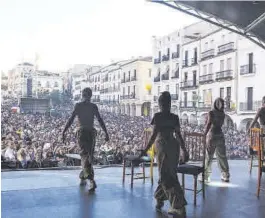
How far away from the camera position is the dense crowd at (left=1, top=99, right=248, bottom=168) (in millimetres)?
6031

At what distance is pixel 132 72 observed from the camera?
779cm

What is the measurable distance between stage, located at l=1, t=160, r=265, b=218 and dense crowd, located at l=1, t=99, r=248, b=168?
3.05ft

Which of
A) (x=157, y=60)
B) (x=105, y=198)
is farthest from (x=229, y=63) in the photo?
(x=105, y=198)

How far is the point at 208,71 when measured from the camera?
8.58 metres

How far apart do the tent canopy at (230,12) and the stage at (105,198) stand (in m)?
2.50

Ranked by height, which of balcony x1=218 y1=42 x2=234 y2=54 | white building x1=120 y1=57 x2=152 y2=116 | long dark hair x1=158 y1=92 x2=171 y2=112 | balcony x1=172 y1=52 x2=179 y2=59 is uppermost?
balcony x1=218 y1=42 x2=234 y2=54

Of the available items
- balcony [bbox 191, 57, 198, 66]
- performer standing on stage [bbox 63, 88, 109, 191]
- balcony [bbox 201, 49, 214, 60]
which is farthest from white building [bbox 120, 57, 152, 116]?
performer standing on stage [bbox 63, 88, 109, 191]

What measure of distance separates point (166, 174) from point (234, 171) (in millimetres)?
2843

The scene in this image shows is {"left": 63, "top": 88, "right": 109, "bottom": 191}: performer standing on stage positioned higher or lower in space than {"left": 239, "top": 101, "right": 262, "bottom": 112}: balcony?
lower

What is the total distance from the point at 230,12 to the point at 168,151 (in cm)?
361

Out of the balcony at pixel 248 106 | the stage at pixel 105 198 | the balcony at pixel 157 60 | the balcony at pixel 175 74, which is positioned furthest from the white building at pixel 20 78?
the balcony at pixel 248 106

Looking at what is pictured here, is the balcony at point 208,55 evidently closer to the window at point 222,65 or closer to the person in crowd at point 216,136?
the window at point 222,65

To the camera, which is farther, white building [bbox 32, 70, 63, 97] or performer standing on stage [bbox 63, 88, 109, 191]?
white building [bbox 32, 70, 63, 97]

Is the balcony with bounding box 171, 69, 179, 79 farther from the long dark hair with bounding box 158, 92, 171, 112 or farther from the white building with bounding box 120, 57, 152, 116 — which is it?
the long dark hair with bounding box 158, 92, 171, 112
